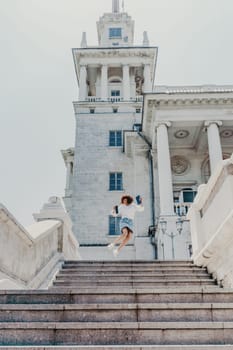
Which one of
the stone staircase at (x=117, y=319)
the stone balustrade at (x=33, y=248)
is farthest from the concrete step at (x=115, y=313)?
the stone balustrade at (x=33, y=248)

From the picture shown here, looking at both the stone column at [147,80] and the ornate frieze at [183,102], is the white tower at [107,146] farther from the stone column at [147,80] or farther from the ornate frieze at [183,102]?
the ornate frieze at [183,102]

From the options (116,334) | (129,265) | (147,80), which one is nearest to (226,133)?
(147,80)

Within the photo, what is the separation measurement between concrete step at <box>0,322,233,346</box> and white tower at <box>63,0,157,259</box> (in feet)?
57.0

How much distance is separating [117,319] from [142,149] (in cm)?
2082

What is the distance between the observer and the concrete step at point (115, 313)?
4453 mm

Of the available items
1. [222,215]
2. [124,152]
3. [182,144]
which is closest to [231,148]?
[182,144]

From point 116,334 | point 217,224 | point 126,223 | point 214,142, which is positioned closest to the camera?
point 116,334

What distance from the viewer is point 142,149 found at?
979 inches

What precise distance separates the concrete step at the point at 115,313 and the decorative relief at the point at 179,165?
19878 mm

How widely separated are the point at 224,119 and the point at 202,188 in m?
14.6

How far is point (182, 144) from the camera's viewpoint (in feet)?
79.3

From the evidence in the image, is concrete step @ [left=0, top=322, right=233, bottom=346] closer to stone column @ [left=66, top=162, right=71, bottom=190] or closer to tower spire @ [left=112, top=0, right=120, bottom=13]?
stone column @ [left=66, top=162, right=71, bottom=190]

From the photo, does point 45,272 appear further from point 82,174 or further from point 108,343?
point 82,174

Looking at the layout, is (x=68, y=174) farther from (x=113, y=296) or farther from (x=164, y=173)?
(x=113, y=296)
